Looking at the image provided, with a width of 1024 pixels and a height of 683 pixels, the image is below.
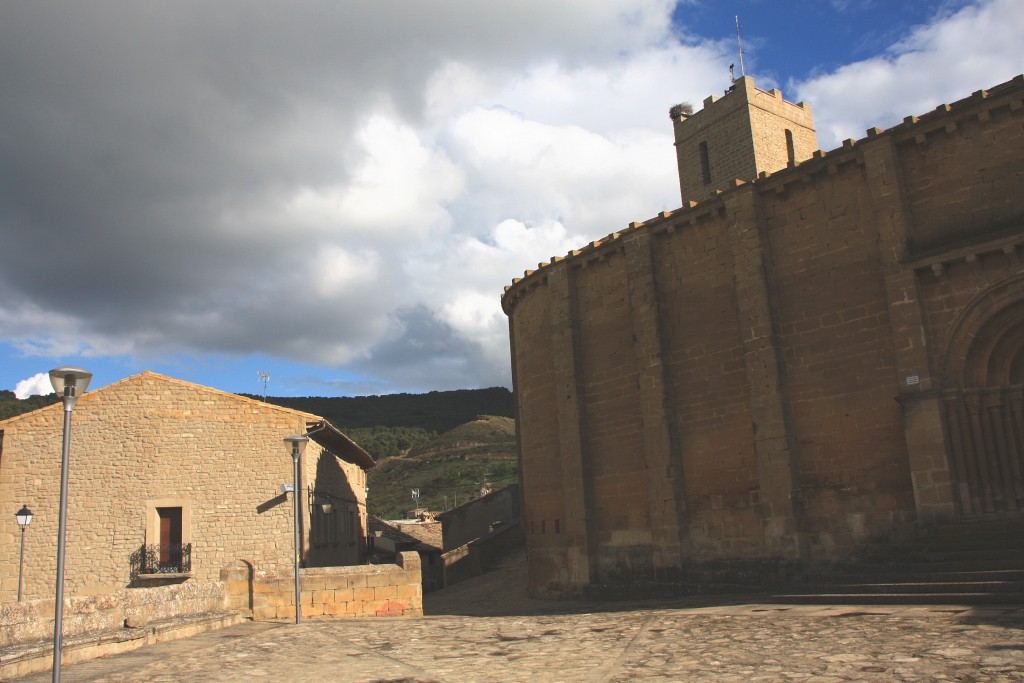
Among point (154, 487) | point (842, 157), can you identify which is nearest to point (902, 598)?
point (842, 157)

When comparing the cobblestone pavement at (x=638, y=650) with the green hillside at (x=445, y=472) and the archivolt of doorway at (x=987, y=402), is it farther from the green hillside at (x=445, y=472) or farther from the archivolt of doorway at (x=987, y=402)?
the green hillside at (x=445, y=472)

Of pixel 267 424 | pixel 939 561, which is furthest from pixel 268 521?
pixel 939 561

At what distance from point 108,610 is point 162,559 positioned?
9.57m

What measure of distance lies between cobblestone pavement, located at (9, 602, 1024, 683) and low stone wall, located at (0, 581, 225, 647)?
1.05 metres

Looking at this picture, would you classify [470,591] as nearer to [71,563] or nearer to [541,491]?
[541,491]

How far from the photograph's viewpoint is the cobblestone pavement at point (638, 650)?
777 cm

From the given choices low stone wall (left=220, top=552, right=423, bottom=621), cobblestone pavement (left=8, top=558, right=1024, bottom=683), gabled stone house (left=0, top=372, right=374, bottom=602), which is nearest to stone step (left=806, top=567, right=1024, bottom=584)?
cobblestone pavement (left=8, top=558, right=1024, bottom=683)

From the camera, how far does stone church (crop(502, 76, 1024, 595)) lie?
13602 mm

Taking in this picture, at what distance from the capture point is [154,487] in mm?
22031

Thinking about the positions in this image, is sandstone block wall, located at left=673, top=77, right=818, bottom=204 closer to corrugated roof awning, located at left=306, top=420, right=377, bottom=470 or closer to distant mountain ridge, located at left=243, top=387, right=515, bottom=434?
corrugated roof awning, located at left=306, top=420, right=377, bottom=470

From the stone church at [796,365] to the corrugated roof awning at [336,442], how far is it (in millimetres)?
6300

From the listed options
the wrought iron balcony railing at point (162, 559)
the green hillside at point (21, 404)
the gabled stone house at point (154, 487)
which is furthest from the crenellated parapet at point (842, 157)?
the green hillside at point (21, 404)

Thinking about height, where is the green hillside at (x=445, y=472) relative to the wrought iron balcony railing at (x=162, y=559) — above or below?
above

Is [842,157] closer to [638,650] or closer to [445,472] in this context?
[638,650]
